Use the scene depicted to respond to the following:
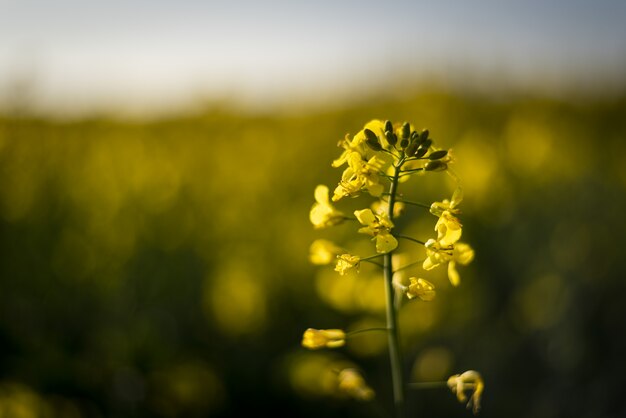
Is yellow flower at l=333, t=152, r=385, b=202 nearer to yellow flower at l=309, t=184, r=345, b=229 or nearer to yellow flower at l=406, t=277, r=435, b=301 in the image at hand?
yellow flower at l=309, t=184, r=345, b=229

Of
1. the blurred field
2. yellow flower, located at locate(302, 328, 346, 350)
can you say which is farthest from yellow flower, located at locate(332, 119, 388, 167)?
the blurred field

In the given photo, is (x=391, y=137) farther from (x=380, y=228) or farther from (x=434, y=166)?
(x=380, y=228)

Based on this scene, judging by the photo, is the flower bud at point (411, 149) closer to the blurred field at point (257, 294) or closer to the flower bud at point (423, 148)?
the flower bud at point (423, 148)

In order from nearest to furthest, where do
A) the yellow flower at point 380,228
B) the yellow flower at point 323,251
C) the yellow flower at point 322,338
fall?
1. the yellow flower at point 380,228
2. the yellow flower at point 322,338
3. the yellow flower at point 323,251

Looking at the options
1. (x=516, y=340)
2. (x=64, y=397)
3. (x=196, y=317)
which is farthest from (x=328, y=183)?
(x=64, y=397)

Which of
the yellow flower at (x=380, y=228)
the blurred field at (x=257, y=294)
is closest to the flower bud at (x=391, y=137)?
the yellow flower at (x=380, y=228)

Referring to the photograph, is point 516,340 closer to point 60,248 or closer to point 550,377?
point 550,377

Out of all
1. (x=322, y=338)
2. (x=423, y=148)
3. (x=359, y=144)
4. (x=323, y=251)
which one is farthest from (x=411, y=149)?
(x=322, y=338)
